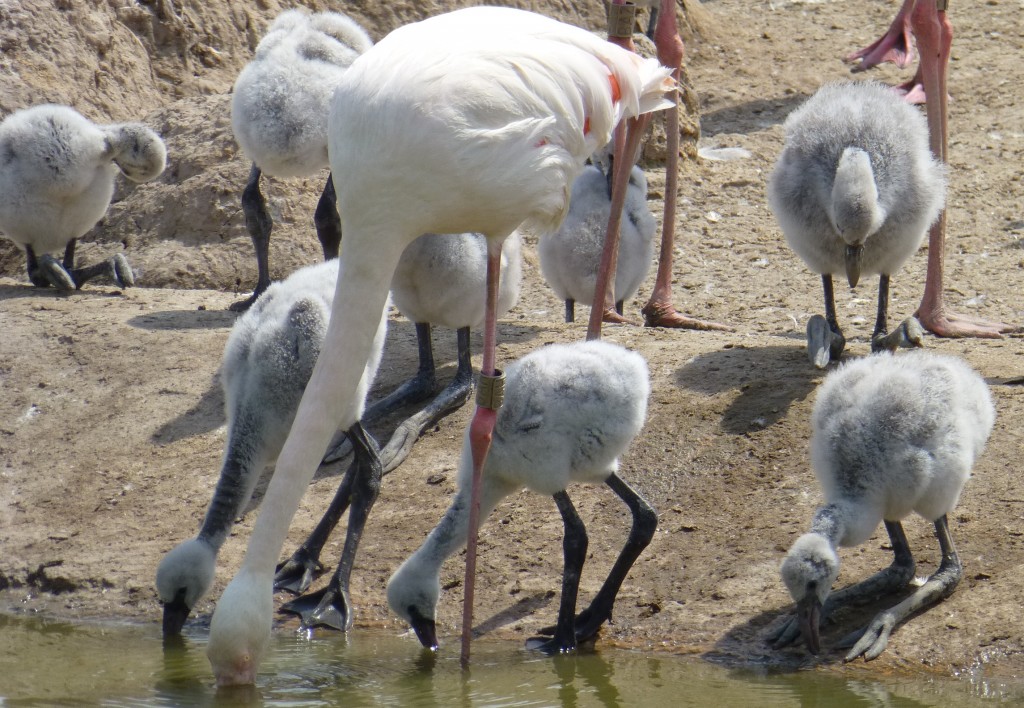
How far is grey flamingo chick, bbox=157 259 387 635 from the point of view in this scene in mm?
4340

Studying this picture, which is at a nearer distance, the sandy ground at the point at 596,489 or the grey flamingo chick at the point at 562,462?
the grey flamingo chick at the point at 562,462

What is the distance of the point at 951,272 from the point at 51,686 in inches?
209

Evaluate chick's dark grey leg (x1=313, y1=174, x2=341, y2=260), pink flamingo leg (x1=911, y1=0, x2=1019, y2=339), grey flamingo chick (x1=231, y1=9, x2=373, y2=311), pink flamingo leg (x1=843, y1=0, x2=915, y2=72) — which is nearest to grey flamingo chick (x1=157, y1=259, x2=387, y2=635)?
chick's dark grey leg (x1=313, y1=174, x2=341, y2=260)

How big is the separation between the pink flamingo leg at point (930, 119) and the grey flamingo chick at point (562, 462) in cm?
223

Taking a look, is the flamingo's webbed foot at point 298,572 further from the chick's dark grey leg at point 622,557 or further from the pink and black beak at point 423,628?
the chick's dark grey leg at point 622,557

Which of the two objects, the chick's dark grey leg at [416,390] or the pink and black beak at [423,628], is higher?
the chick's dark grey leg at [416,390]

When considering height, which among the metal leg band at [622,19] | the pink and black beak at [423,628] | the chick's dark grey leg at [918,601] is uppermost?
the metal leg band at [622,19]

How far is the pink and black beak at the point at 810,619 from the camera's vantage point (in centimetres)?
390

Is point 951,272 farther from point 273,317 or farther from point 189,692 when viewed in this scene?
point 189,692

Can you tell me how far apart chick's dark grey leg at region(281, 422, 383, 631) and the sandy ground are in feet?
0.31

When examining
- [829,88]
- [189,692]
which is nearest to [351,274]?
[189,692]

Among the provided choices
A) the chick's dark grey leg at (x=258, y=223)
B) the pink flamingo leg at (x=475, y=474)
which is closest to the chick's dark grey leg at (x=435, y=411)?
the pink flamingo leg at (x=475, y=474)

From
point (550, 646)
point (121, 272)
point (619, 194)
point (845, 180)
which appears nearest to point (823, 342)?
point (845, 180)

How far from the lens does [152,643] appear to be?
14.3 feet
